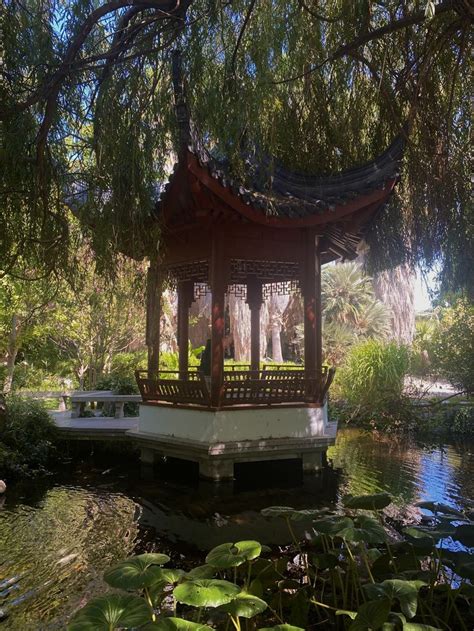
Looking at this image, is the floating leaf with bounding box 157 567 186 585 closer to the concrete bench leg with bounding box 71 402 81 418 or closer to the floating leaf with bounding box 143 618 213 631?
the floating leaf with bounding box 143 618 213 631

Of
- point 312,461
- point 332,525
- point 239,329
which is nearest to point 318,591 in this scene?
point 332,525

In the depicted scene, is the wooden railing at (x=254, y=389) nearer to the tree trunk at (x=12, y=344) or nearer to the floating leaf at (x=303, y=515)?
the floating leaf at (x=303, y=515)

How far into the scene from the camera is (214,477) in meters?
6.25

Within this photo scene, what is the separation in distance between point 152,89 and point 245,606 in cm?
326

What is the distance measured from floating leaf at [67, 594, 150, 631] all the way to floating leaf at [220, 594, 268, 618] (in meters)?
0.30

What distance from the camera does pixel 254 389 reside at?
6.47 meters

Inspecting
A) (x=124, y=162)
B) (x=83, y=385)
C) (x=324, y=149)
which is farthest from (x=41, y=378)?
(x=124, y=162)

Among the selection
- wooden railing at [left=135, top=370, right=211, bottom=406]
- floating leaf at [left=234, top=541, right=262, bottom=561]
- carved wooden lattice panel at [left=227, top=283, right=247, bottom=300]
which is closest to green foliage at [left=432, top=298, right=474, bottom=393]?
carved wooden lattice panel at [left=227, top=283, right=247, bottom=300]

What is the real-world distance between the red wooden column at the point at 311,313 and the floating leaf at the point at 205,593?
499 cm

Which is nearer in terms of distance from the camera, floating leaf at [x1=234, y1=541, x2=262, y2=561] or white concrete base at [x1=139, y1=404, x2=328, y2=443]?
floating leaf at [x1=234, y1=541, x2=262, y2=561]

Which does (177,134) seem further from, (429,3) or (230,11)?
(429,3)

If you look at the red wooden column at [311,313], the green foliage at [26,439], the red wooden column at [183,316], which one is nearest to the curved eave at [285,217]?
the red wooden column at [311,313]

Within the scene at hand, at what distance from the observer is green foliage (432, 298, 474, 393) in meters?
10.7

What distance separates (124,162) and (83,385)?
1212cm
